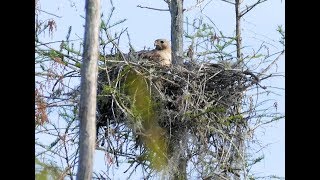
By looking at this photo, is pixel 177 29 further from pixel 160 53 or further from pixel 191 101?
pixel 191 101

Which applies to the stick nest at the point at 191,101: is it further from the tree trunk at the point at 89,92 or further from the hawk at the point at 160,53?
the tree trunk at the point at 89,92

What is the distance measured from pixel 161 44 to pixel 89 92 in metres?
5.34

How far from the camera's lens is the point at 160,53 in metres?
11.3

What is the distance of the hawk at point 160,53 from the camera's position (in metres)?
10.8

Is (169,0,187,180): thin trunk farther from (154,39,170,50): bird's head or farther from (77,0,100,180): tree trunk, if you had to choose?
(77,0,100,180): tree trunk

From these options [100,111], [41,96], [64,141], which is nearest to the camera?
[64,141]

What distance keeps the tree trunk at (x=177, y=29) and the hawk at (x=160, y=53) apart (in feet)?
0.32
